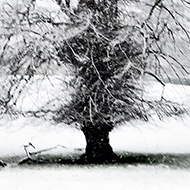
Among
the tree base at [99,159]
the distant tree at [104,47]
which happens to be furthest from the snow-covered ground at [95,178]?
the distant tree at [104,47]

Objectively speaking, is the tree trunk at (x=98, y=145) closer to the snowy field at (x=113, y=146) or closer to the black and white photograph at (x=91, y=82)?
the black and white photograph at (x=91, y=82)

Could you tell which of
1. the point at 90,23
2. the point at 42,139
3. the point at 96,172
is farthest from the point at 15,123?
the point at 90,23

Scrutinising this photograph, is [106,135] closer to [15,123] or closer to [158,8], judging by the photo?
[15,123]

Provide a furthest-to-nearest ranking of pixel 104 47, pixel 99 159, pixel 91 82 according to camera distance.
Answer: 1. pixel 99 159
2. pixel 91 82
3. pixel 104 47

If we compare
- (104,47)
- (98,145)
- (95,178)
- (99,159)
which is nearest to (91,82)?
(104,47)

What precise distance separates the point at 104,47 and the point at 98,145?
2038 millimetres

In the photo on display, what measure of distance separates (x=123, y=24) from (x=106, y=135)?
2.33 meters

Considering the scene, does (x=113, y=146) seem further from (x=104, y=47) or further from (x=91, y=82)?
(x=104, y=47)

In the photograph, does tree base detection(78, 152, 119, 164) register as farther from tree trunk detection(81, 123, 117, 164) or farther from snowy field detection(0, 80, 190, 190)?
snowy field detection(0, 80, 190, 190)

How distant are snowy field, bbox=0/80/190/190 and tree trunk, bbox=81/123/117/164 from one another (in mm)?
347

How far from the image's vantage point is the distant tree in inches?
352

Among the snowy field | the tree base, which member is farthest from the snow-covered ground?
the tree base

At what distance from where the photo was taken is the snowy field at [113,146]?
8508 mm

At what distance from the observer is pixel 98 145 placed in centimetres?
991
